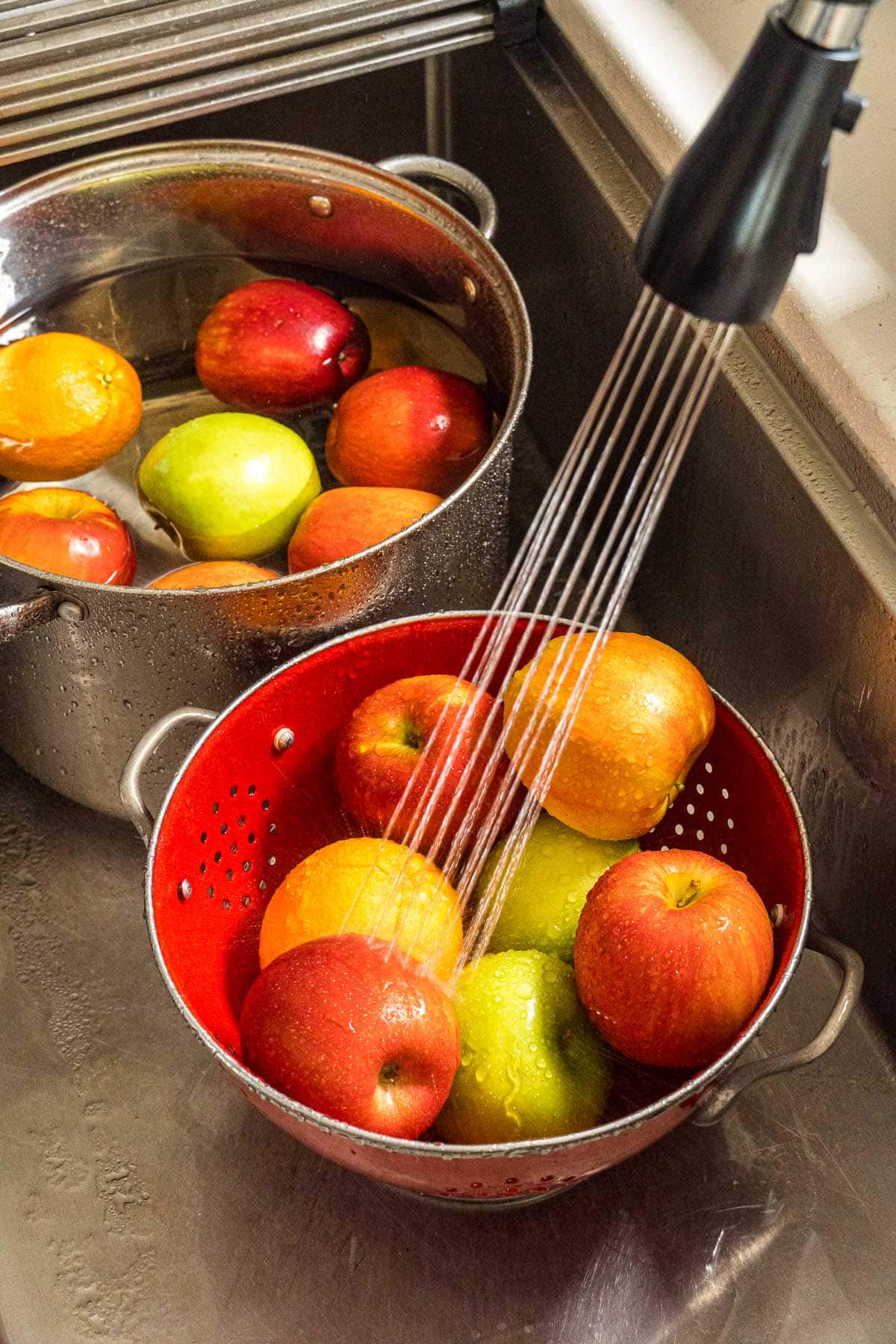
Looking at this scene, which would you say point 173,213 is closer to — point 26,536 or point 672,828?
point 26,536

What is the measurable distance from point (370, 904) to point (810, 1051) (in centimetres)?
20

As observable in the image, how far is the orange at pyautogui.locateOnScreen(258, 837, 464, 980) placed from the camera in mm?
582

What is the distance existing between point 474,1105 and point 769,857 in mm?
180

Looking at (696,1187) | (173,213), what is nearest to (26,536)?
(173,213)

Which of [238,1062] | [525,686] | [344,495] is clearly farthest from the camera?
[344,495]

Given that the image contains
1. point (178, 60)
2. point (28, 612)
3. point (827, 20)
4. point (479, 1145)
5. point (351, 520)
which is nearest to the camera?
point (827, 20)

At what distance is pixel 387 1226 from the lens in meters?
0.64

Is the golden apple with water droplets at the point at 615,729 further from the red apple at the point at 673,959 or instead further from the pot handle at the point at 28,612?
the pot handle at the point at 28,612

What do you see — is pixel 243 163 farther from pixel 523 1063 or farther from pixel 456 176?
pixel 523 1063

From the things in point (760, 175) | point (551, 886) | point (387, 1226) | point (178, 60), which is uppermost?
point (760, 175)

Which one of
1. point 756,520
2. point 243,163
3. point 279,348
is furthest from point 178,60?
point 756,520

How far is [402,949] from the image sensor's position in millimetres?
568

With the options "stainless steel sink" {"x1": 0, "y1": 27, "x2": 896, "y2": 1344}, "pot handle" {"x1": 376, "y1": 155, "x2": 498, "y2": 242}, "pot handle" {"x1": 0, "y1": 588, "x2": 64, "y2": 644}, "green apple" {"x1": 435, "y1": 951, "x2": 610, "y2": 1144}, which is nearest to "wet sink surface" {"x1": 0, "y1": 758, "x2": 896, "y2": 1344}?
"stainless steel sink" {"x1": 0, "y1": 27, "x2": 896, "y2": 1344}

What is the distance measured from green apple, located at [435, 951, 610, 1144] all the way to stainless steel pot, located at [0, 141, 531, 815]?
0.21 m
